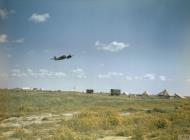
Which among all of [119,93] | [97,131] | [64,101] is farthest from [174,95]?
[97,131]

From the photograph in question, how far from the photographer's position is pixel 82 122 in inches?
716

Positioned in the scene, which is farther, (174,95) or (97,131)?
(174,95)

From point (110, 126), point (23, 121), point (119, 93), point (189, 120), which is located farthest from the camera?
point (119, 93)

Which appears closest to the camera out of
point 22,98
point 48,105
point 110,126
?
point 110,126

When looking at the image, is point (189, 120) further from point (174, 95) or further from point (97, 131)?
point (174, 95)

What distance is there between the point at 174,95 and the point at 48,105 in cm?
3764

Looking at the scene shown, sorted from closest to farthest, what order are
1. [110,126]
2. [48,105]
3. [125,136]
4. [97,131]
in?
[125,136] → [97,131] → [110,126] → [48,105]

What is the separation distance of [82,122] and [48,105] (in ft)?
50.3

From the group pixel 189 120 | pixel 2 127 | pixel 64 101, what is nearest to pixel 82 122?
pixel 2 127

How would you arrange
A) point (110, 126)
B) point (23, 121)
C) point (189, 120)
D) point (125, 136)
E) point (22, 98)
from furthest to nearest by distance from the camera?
point (22, 98) < point (23, 121) < point (189, 120) < point (110, 126) < point (125, 136)

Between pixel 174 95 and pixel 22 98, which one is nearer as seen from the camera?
pixel 22 98

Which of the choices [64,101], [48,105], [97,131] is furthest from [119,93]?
[97,131]

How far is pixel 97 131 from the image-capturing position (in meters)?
16.2

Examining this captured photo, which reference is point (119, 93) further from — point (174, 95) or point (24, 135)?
point (24, 135)
